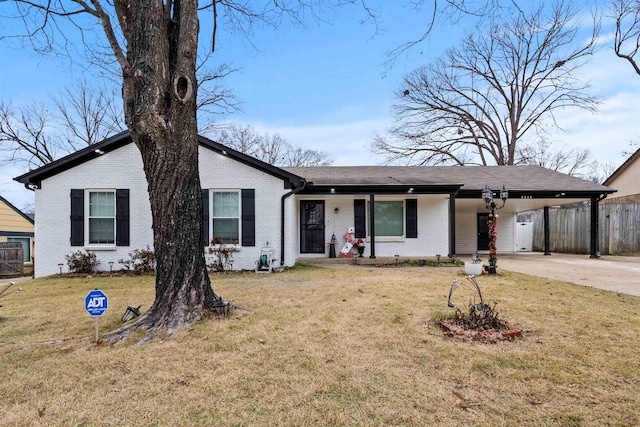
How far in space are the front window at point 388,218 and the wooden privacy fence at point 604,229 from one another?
854cm

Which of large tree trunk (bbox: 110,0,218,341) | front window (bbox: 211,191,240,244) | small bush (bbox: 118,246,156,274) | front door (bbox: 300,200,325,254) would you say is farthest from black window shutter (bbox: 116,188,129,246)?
large tree trunk (bbox: 110,0,218,341)

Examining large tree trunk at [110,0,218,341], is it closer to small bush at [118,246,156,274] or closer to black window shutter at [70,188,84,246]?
small bush at [118,246,156,274]

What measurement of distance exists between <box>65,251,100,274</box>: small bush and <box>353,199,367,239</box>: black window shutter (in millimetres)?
8511

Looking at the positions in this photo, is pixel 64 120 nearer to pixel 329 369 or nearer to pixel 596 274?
pixel 329 369

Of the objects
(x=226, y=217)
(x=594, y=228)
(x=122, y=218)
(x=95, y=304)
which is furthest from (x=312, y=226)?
(x=594, y=228)

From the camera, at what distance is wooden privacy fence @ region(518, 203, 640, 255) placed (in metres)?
14.2

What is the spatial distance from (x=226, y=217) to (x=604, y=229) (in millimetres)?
15518

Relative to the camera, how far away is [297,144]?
29734mm

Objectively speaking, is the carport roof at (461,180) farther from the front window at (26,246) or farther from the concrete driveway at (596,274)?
the front window at (26,246)

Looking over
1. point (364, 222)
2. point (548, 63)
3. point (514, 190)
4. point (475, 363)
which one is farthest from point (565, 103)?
point (475, 363)

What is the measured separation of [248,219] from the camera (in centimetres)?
1002

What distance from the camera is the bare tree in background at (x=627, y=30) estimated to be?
15.3 m

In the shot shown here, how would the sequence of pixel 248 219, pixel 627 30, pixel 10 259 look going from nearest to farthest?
pixel 248 219, pixel 10 259, pixel 627 30

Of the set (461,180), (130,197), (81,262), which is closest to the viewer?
(81,262)
